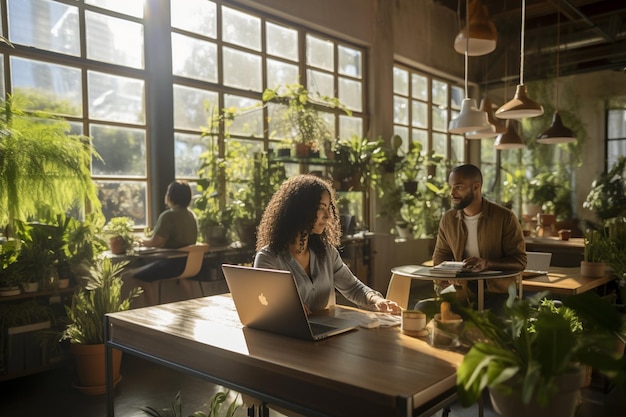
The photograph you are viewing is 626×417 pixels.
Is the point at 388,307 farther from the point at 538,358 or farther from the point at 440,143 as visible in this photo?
the point at 440,143

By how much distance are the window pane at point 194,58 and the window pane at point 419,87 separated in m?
4.23

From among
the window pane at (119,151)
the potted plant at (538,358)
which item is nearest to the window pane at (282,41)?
the window pane at (119,151)

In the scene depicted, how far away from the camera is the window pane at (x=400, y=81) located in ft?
28.3

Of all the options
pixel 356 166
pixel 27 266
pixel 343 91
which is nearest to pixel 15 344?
pixel 27 266

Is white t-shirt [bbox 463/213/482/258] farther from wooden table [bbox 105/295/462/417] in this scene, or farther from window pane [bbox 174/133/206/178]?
window pane [bbox 174/133/206/178]

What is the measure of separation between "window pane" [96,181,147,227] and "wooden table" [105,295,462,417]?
311cm

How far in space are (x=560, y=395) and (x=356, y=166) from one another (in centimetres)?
542

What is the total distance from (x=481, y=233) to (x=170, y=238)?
2698 millimetres

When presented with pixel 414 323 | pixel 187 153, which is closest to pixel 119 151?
pixel 187 153

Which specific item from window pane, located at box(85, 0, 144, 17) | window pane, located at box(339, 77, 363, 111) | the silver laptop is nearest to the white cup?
the silver laptop

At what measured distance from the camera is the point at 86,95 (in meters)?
4.91

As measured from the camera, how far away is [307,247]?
8.63 ft

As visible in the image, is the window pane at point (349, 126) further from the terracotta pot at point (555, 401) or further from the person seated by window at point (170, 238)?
the terracotta pot at point (555, 401)

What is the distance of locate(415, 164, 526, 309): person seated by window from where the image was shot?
3596 millimetres
